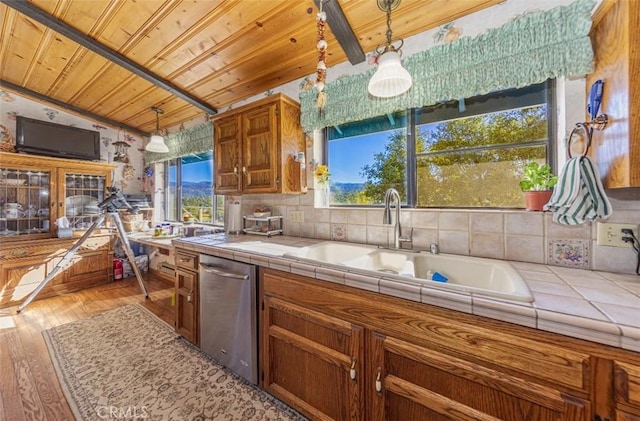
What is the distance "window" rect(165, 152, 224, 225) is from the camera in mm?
3256

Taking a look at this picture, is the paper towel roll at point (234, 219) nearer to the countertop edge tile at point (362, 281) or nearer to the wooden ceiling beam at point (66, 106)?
the countertop edge tile at point (362, 281)

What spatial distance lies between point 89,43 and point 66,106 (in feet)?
6.50

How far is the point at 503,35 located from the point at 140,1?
2.17m

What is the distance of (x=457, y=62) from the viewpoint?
137 centimetres

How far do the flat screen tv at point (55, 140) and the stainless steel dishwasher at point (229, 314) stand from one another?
3084 mm

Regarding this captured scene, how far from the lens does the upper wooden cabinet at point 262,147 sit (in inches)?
74.5

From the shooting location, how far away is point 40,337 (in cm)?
207

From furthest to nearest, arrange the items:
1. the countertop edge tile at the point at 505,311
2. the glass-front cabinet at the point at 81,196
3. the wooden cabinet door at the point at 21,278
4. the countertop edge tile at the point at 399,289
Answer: the glass-front cabinet at the point at 81,196 < the wooden cabinet door at the point at 21,278 < the countertop edge tile at the point at 399,289 < the countertop edge tile at the point at 505,311

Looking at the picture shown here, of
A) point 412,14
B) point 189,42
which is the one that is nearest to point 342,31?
point 412,14

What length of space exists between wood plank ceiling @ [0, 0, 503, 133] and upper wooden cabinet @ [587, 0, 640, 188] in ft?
1.96

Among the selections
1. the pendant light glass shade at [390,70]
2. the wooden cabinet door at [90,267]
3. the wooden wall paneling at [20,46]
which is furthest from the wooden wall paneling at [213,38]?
the wooden cabinet door at [90,267]

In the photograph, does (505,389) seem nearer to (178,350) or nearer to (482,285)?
(482,285)

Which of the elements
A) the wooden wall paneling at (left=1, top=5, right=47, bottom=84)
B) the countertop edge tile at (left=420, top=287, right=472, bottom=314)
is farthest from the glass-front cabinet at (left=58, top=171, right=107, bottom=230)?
the countertop edge tile at (left=420, top=287, right=472, bottom=314)

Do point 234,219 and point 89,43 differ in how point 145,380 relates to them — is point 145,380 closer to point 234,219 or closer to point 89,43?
point 234,219
